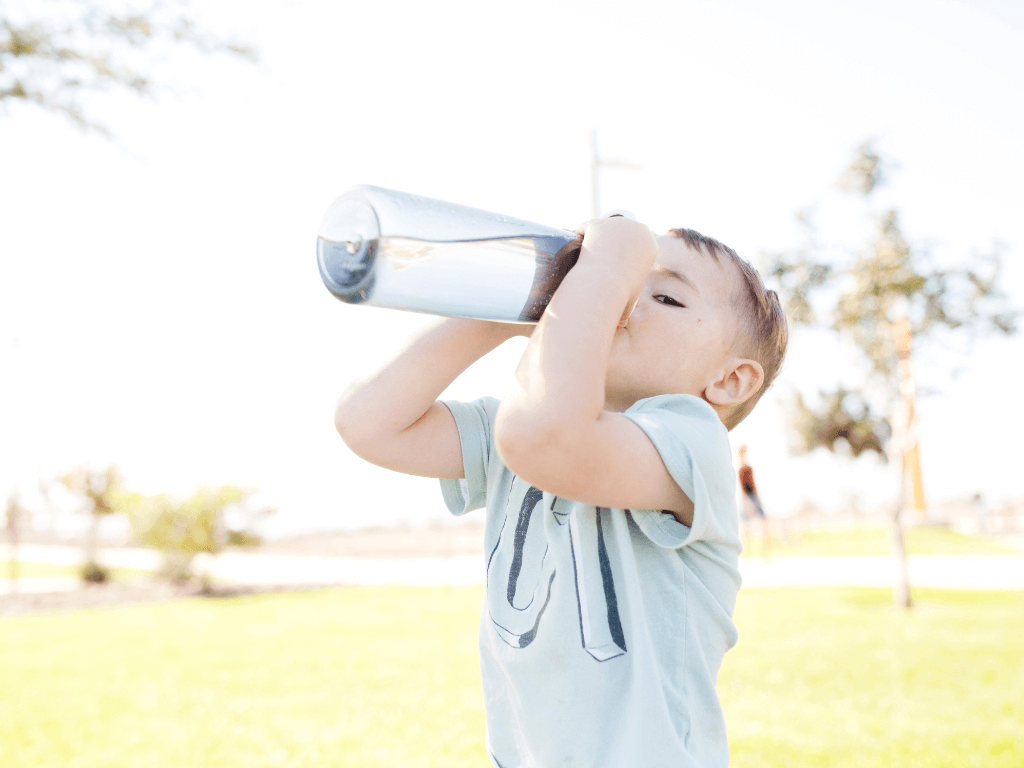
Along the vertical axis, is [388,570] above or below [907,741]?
below

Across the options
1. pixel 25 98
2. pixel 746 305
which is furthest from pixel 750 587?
pixel 746 305

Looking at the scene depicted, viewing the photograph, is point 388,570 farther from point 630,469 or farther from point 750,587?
point 630,469

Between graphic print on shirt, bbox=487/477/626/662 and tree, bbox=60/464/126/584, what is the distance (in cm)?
1482

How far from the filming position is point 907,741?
4848 millimetres

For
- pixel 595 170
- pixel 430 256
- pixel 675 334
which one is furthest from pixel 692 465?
pixel 595 170

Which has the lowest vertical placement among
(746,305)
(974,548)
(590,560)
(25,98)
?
(974,548)

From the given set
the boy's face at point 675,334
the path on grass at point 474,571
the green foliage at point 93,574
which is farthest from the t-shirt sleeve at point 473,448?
the green foliage at point 93,574

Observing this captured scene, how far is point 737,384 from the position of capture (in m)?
1.48

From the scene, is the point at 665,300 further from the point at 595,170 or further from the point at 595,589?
the point at 595,170

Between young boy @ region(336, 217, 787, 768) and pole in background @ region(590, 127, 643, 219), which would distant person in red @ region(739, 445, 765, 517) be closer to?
young boy @ region(336, 217, 787, 768)

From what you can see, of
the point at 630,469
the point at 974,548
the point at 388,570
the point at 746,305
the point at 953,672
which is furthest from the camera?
the point at 974,548

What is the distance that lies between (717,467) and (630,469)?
16 centimetres

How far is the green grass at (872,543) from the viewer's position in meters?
16.5

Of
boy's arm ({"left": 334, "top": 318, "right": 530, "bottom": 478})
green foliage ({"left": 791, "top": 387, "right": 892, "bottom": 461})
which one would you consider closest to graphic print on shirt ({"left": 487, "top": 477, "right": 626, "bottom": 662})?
boy's arm ({"left": 334, "top": 318, "right": 530, "bottom": 478})
